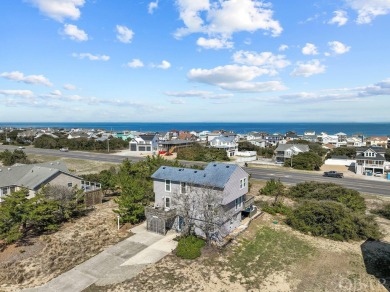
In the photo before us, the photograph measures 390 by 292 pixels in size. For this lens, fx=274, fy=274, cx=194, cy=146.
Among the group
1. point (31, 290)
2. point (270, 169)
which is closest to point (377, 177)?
point (270, 169)

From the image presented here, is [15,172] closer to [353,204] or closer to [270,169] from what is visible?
[353,204]

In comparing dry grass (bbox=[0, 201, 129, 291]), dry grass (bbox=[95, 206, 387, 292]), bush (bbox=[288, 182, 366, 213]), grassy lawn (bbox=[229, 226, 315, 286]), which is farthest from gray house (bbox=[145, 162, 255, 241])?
bush (bbox=[288, 182, 366, 213])

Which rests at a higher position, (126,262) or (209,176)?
(209,176)

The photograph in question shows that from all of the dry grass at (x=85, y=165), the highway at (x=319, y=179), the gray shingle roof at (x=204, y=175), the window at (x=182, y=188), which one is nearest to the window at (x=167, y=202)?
the window at (x=182, y=188)

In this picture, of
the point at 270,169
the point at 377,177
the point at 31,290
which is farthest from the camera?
the point at 270,169

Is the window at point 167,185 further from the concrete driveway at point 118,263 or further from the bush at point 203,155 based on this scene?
the bush at point 203,155

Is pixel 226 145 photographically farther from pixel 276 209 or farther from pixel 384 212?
pixel 384 212
